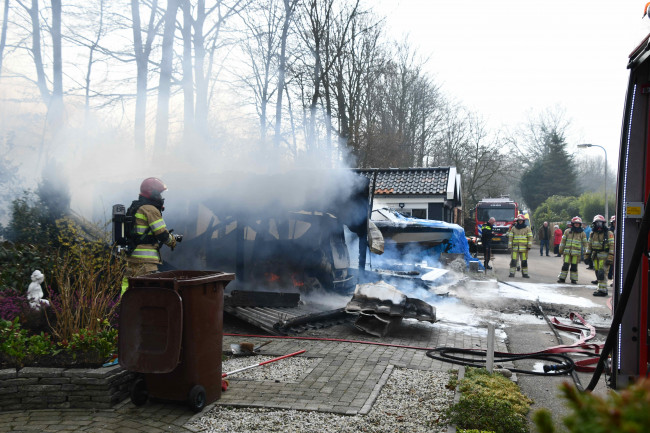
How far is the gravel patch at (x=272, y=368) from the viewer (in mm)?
5121

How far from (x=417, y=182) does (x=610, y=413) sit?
76.0 ft

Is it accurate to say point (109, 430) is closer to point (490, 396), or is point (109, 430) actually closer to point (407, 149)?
point (490, 396)

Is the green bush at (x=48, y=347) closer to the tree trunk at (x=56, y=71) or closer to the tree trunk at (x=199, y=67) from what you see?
the tree trunk at (x=56, y=71)

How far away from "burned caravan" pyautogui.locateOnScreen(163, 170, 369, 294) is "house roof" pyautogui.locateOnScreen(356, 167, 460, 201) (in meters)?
13.7

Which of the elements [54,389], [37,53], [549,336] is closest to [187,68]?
[37,53]

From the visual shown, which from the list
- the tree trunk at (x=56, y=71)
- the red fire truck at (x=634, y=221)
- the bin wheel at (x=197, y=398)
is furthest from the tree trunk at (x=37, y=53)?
the red fire truck at (x=634, y=221)

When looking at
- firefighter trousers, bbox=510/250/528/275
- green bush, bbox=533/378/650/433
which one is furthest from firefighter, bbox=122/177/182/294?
firefighter trousers, bbox=510/250/528/275

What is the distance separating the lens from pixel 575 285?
1405 centimetres

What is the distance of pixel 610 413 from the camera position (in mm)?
914

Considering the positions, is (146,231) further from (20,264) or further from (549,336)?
(549,336)

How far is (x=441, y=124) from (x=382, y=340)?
3071 cm

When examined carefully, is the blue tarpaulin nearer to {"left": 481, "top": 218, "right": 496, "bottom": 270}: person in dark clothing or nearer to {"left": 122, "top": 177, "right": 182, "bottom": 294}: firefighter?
{"left": 481, "top": 218, "right": 496, "bottom": 270}: person in dark clothing

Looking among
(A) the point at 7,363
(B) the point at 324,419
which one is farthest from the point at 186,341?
(A) the point at 7,363

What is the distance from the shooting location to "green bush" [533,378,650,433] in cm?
87
